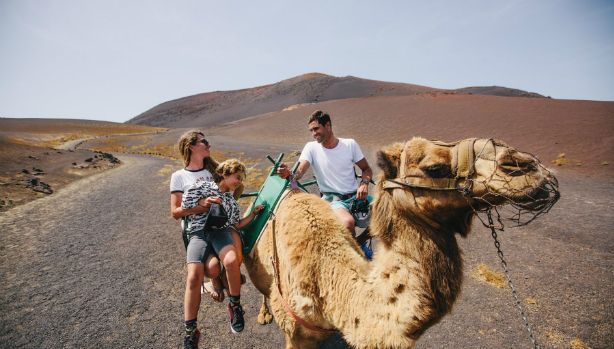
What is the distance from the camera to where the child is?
8.79 ft

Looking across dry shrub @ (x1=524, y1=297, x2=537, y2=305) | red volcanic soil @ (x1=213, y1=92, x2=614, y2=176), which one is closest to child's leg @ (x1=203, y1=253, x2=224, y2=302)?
dry shrub @ (x1=524, y1=297, x2=537, y2=305)

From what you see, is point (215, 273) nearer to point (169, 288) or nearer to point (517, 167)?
point (169, 288)

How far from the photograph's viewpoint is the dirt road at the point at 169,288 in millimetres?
3572

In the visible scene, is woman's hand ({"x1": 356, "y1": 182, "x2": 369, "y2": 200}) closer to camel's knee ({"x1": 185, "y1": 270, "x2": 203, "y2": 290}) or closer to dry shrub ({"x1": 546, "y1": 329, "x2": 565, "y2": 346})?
camel's knee ({"x1": 185, "y1": 270, "x2": 203, "y2": 290})

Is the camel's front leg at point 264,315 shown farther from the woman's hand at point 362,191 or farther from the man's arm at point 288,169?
the woman's hand at point 362,191

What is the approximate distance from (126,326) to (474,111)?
27.8m

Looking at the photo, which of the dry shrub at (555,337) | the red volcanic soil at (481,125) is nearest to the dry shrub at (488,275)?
the dry shrub at (555,337)

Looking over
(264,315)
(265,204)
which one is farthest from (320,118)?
(264,315)

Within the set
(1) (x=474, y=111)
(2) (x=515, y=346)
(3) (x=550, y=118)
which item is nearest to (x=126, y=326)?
(2) (x=515, y=346)

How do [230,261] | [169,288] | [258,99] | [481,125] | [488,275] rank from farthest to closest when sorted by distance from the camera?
[258,99]
[481,125]
[488,275]
[169,288]
[230,261]

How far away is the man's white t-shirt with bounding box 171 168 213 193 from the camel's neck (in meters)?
1.94

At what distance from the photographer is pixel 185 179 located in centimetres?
302

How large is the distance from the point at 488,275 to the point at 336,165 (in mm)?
3361

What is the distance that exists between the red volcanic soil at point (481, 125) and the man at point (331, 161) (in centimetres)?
1354
